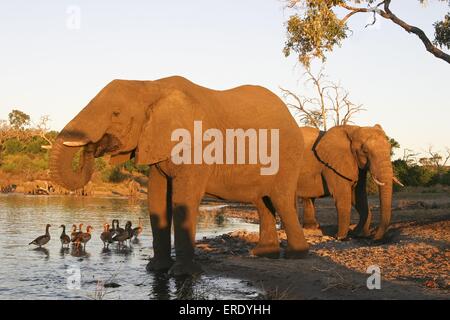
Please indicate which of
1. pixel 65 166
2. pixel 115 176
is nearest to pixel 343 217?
pixel 65 166

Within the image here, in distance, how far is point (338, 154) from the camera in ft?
57.5

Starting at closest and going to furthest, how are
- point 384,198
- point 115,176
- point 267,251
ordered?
1. point 267,251
2. point 384,198
3. point 115,176

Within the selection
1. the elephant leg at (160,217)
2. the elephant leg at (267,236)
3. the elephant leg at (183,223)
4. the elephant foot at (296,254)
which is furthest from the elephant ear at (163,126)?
the elephant foot at (296,254)

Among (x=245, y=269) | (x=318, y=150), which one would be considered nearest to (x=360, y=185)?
(x=318, y=150)

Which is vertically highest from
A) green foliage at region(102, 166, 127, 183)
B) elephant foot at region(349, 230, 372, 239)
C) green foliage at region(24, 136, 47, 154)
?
green foliage at region(24, 136, 47, 154)

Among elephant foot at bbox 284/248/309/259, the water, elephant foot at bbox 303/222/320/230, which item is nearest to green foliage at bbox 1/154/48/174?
the water

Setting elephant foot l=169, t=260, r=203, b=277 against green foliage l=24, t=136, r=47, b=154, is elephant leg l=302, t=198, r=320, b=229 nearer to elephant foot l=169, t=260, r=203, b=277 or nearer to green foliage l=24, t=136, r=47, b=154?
elephant foot l=169, t=260, r=203, b=277

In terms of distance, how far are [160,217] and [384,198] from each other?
6.67m

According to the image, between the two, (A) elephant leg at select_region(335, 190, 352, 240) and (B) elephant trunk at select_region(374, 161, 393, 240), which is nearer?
(B) elephant trunk at select_region(374, 161, 393, 240)

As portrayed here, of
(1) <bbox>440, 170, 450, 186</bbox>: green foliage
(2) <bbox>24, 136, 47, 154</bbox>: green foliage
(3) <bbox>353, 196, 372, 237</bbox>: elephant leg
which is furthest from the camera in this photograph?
(2) <bbox>24, 136, 47, 154</bbox>: green foliage

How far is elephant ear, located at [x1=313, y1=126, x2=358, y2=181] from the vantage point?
1739 cm

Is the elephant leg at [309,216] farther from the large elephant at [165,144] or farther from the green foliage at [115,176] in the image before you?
the green foliage at [115,176]

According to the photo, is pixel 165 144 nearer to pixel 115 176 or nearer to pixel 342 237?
pixel 342 237

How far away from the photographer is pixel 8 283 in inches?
411
